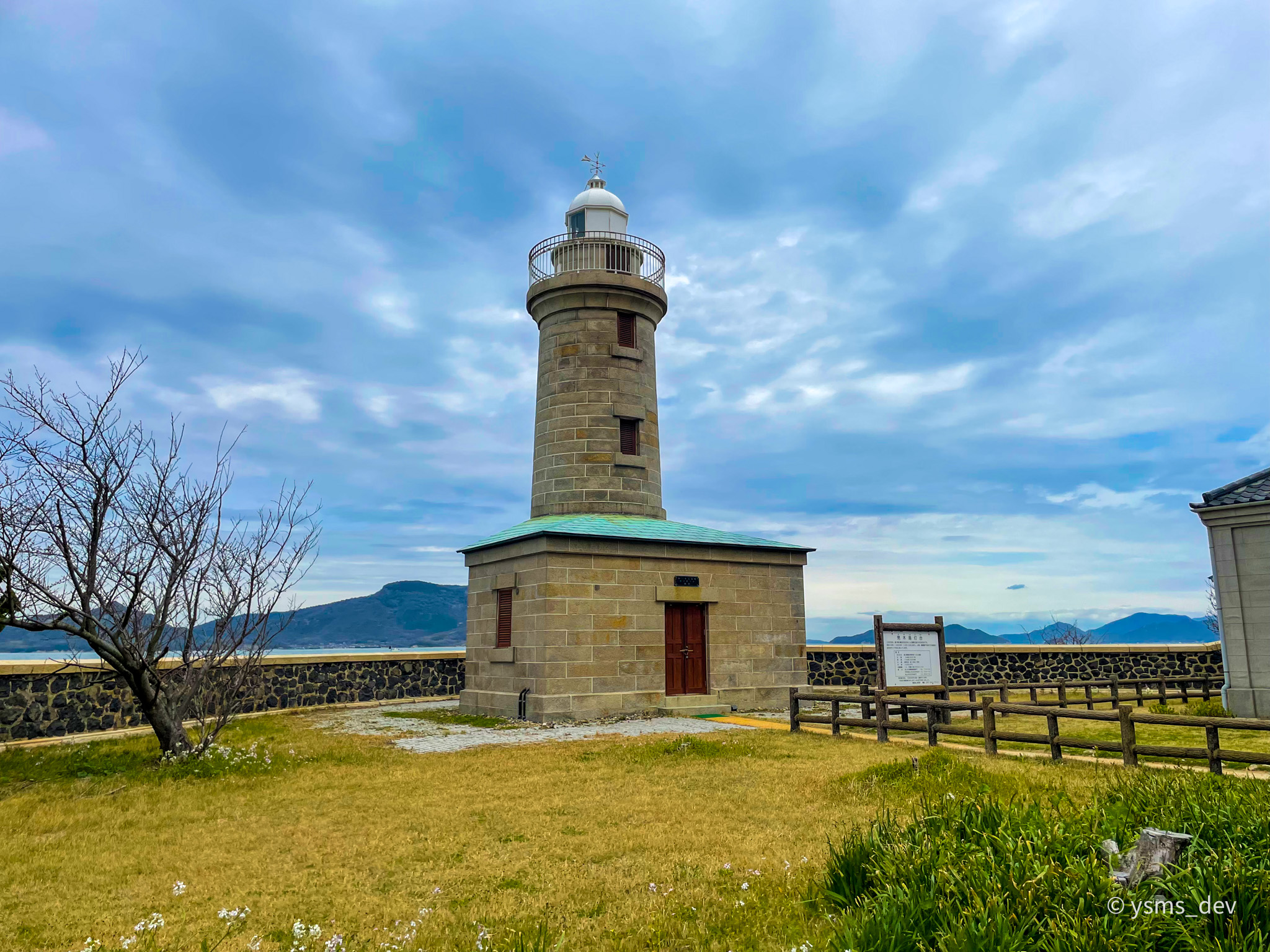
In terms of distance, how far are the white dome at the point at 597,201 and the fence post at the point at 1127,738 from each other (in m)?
18.1

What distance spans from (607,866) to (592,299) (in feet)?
55.8

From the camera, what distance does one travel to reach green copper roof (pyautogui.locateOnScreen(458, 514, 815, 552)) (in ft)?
58.0

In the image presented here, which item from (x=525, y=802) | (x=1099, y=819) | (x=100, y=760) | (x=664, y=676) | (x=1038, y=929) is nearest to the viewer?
(x=1038, y=929)

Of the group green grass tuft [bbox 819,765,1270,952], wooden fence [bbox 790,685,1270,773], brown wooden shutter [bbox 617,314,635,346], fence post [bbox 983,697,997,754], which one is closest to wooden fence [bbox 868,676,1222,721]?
wooden fence [bbox 790,685,1270,773]

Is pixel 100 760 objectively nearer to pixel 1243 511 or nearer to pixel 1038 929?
pixel 1038 929

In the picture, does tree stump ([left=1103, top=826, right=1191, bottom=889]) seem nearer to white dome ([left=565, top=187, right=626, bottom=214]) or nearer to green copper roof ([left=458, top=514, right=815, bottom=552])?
green copper roof ([left=458, top=514, right=815, bottom=552])

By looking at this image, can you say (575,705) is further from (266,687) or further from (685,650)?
(266,687)

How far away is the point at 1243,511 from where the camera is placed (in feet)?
49.7

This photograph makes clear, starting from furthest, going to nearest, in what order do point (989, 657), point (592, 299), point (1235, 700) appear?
1. point (989, 657)
2. point (592, 299)
3. point (1235, 700)

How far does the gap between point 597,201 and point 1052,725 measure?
1789 centimetres

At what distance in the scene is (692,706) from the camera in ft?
59.2

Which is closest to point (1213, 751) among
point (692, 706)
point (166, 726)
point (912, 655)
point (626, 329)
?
point (912, 655)

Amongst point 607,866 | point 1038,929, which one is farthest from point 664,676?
point 1038,929

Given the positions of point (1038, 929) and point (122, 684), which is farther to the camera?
point (122, 684)
